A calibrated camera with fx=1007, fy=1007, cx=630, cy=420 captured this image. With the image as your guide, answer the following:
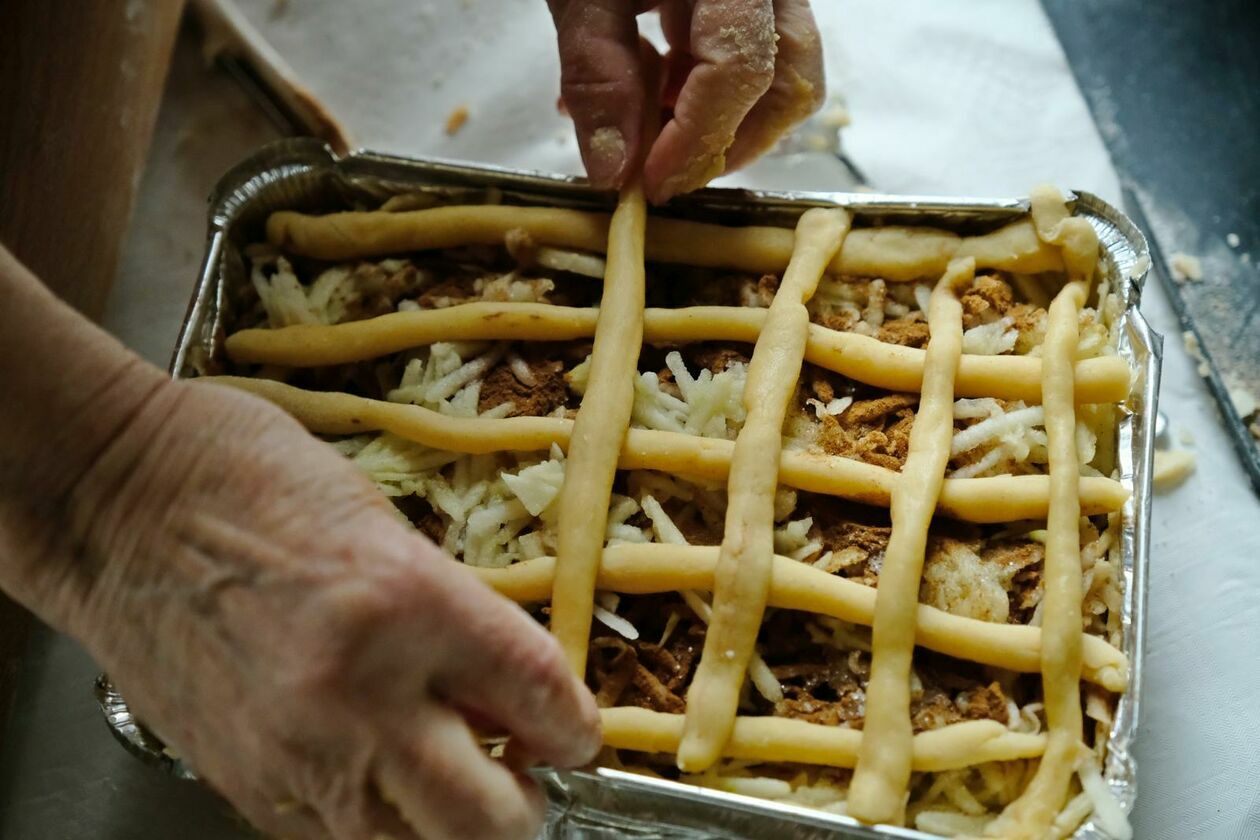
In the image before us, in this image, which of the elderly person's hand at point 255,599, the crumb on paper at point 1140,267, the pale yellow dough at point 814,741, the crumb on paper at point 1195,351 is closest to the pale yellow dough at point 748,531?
the pale yellow dough at point 814,741

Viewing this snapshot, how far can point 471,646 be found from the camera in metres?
0.90

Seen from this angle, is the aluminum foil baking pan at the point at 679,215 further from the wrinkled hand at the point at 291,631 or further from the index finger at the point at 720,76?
the wrinkled hand at the point at 291,631

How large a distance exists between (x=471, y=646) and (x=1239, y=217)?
69.0 inches

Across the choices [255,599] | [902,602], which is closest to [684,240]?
[902,602]

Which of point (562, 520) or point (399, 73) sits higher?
point (399, 73)

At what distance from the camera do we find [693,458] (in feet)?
4.19

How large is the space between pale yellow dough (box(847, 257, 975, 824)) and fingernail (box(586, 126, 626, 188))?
503 millimetres

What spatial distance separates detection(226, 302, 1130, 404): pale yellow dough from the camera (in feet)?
4.34

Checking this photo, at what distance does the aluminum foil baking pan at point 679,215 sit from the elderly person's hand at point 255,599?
0.78 ft

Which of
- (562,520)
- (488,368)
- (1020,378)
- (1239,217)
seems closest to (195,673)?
(562,520)

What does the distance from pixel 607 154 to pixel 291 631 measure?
2.77 ft

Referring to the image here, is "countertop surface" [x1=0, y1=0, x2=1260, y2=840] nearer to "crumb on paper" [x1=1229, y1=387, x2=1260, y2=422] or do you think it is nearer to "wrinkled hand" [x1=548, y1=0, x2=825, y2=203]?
"crumb on paper" [x1=1229, y1=387, x2=1260, y2=422]

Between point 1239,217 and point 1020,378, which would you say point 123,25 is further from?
point 1239,217

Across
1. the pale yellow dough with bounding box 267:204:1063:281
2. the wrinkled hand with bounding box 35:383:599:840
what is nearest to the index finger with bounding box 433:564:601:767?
the wrinkled hand with bounding box 35:383:599:840
